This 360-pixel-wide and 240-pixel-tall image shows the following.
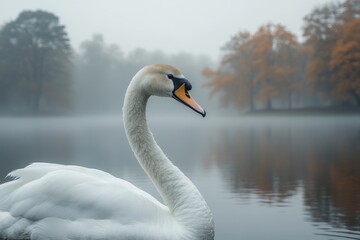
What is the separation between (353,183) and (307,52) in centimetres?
5091

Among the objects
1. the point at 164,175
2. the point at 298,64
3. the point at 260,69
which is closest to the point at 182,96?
the point at 164,175

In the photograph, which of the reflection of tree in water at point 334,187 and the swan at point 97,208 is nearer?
the swan at point 97,208

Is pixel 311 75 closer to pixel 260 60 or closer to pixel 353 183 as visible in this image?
pixel 260 60

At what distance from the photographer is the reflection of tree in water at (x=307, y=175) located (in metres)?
7.65

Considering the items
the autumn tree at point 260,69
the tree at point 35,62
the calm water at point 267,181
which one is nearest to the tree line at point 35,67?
the tree at point 35,62

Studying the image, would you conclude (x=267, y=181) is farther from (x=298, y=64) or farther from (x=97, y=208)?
(x=298, y=64)

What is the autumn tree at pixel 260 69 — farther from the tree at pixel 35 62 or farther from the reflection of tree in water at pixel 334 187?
the reflection of tree in water at pixel 334 187

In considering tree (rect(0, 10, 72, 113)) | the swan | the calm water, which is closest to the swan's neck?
the swan

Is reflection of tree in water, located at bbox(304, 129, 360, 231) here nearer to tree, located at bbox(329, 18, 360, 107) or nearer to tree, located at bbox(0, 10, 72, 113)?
tree, located at bbox(329, 18, 360, 107)

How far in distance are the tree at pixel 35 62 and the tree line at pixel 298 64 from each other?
15242mm

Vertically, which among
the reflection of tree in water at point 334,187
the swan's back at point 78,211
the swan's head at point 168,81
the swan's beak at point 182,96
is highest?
the swan's head at point 168,81

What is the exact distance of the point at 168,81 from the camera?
186 inches

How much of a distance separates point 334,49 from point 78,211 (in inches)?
1903

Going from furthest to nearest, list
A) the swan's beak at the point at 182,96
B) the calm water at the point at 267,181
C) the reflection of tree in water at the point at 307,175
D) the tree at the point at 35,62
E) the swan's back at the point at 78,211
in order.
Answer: the tree at the point at 35,62 → the reflection of tree in water at the point at 307,175 → the calm water at the point at 267,181 → the swan's beak at the point at 182,96 → the swan's back at the point at 78,211
